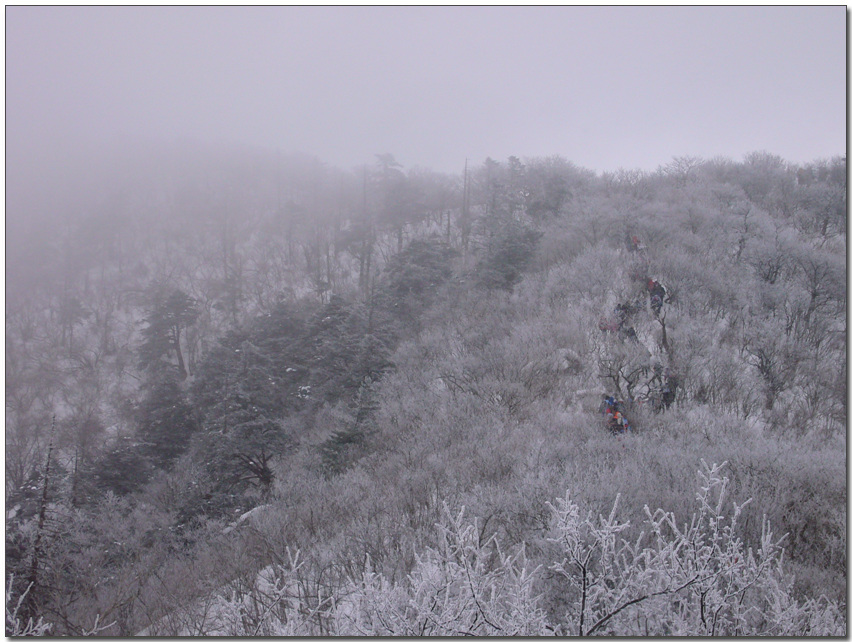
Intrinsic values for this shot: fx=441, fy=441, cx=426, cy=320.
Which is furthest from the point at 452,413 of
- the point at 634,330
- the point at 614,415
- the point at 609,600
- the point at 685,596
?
the point at 685,596

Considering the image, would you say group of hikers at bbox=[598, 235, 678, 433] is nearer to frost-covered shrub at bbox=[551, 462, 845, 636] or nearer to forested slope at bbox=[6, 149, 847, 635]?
forested slope at bbox=[6, 149, 847, 635]

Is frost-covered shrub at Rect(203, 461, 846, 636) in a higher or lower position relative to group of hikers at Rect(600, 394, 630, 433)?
higher

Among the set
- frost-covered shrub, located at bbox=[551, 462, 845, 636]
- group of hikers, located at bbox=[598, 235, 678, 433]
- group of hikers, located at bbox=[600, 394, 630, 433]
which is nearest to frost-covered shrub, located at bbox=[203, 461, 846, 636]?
frost-covered shrub, located at bbox=[551, 462, 845, 636]

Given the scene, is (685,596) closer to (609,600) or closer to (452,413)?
(609,600)

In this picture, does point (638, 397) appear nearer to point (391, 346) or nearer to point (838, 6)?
point (838, 6)

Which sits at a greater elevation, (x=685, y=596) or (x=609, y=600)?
(x=685, y=596)

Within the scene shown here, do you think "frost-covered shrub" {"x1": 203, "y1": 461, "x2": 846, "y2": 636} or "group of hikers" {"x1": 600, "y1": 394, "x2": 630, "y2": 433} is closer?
"frost-covered shrub" {"x1": 203, "y1": 461, "x2": 846, "y2": 636}

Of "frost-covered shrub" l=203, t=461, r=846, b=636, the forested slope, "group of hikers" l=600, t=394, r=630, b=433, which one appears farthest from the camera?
→ "group of hikers" l=600, t=394, r=630, b=433
